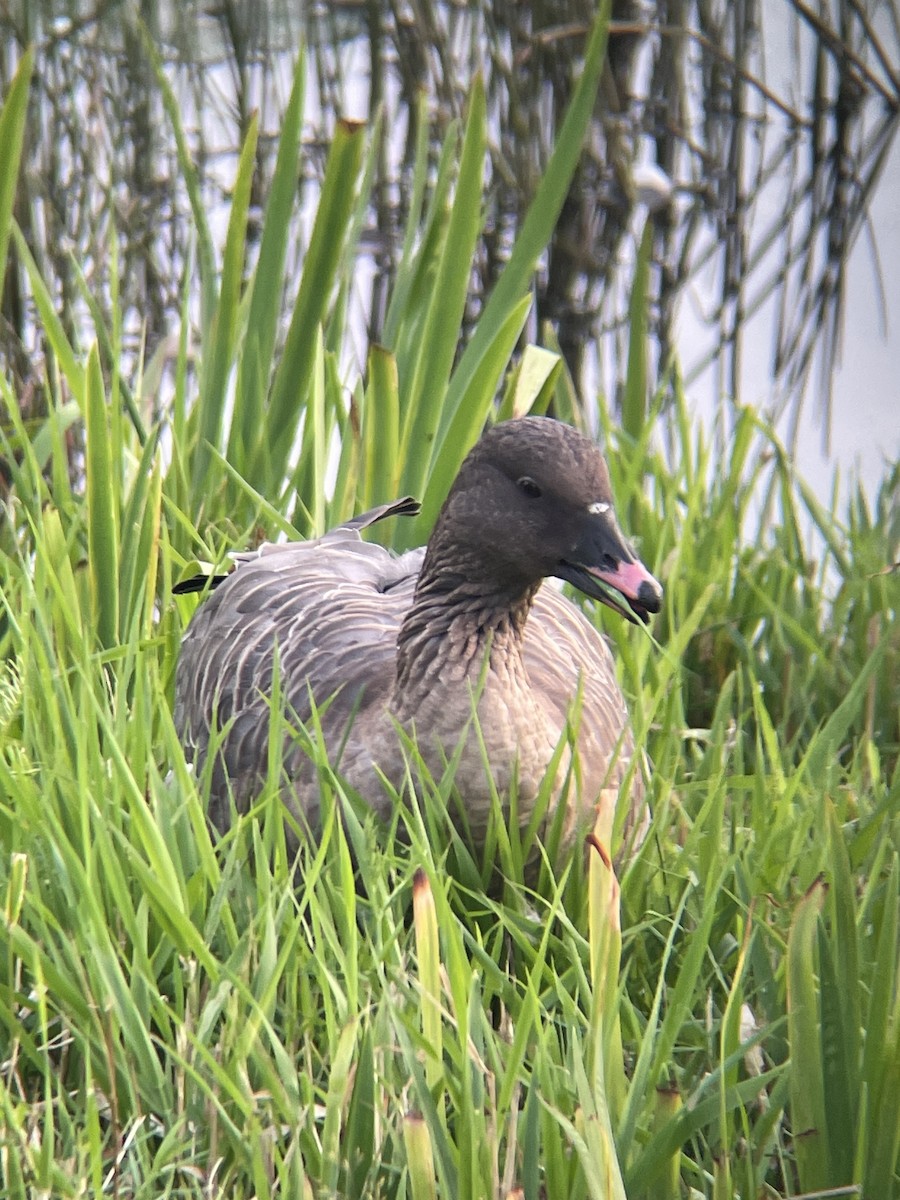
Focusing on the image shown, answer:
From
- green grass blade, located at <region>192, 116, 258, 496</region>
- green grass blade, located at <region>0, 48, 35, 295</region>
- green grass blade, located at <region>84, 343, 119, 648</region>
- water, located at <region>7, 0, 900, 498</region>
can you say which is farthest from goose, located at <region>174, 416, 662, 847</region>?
water, located at <region>7, 0, 900, 498</region>

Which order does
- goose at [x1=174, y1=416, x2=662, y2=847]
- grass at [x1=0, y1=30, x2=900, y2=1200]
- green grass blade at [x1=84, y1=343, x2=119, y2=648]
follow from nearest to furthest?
grass at [x1=0, y1=30, x2=900, y2=1200] → goose at [x1=174, y1=416, x2=662, y2=847] → green grass blade at [x1=84, y1=343, x2=119, y2=648]

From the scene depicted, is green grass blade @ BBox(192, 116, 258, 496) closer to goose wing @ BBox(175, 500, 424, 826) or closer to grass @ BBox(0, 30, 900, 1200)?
grass @ BBox(0, 30, 900, 1200)

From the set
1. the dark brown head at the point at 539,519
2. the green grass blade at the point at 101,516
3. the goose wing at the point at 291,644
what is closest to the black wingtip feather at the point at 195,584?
the goose wing at the point at 291,644

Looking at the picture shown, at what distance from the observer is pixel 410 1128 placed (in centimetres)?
139

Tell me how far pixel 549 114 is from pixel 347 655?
12.4 feet

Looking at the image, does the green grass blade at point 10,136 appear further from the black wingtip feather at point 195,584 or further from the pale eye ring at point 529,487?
the pale eye ring at point 529,487

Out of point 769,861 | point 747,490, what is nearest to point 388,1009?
point 769,861

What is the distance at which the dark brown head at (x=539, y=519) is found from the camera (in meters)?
2.23

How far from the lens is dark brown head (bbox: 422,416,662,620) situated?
7.30 ft

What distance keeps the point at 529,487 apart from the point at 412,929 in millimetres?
765

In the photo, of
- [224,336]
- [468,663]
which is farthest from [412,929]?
[224,336]

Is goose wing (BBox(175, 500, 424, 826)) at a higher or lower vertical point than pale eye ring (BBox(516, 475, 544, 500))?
lower

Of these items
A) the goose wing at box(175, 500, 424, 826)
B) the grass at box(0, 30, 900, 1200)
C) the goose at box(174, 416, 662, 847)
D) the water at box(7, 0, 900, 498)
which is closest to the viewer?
the grass at box(0, 30, 900, 1200)

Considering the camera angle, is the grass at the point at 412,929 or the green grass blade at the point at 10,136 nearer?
the grass at the point at 412,929
